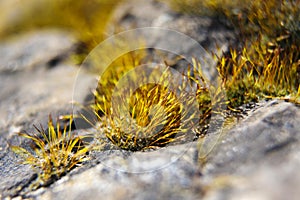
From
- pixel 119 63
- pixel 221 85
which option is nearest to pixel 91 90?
pixel 119 63

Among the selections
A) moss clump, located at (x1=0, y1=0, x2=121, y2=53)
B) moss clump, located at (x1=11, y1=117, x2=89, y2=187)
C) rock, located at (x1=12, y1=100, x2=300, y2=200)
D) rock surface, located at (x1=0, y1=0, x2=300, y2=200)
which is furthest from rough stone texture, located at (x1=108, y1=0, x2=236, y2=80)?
moss clump, located at (x1=11, y1=117, x2=89, y2=187)

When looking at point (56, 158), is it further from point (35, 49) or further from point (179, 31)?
point (35, 49)

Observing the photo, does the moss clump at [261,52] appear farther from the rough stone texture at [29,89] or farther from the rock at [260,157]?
the rough stone texture at [29,89]

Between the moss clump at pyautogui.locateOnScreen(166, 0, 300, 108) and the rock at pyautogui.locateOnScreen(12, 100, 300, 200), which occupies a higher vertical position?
the moss clump at pyautogui.locateOnScreen(166, 0, 300, 108)

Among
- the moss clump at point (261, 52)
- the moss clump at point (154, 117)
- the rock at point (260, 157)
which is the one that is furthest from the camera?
the moss clump at point (261, 52)

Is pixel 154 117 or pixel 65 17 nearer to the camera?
pixel 154 117

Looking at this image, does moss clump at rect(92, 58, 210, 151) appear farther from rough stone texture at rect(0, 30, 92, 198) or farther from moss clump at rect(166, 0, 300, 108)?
rough stone texture at rect(0, 30, 92, 198)

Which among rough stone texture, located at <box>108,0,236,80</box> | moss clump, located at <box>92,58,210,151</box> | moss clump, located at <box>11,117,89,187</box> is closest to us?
moss clump, located at <box>11,117,89,187</box>

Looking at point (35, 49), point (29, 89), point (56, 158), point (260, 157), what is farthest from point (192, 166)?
point (35, 49)

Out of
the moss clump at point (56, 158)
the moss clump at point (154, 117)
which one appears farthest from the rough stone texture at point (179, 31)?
the moss clump at point (56, 158)

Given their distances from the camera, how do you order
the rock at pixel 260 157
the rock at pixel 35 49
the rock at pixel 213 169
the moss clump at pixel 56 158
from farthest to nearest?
the rock at pixel 35 49 → the moss clump at pixel 56 158 → the rock at pixel 213 169 → the rock at pixel 260 157

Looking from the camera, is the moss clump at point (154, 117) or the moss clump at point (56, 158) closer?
the moss clump at point (56, 158)
